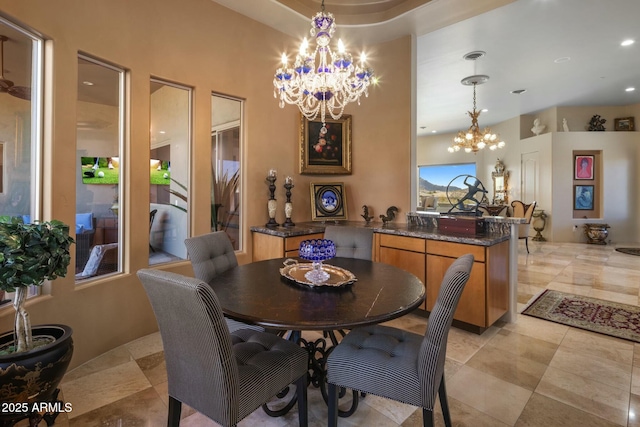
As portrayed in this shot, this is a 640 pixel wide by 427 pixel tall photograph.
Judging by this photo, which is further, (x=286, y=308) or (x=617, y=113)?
(x=617, y=113)

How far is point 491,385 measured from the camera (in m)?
2.15

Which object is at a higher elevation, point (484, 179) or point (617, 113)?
point (617, 113)

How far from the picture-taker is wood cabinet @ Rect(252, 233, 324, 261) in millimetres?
3340

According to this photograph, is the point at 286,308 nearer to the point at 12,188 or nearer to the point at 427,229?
the point at 12,188

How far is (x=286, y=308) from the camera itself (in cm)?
145

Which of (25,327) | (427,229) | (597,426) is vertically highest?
(427,229)

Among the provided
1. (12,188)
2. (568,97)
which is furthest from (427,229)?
(568,97)

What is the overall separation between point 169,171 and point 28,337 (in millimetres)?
1879

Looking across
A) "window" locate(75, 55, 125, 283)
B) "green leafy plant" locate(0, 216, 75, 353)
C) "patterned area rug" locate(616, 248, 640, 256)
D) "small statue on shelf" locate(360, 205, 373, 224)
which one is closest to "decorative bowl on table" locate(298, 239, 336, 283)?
"green leafy plant" locate(0, 216, 75, 353)

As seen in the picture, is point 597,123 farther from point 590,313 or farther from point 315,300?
point 315,300

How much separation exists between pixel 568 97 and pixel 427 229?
633cm

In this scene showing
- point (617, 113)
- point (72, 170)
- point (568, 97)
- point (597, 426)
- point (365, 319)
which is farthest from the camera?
point (617, 113)

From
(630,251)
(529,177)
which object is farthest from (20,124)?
(529,177)

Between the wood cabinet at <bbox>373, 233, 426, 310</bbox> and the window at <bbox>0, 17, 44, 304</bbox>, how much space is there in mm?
2922
